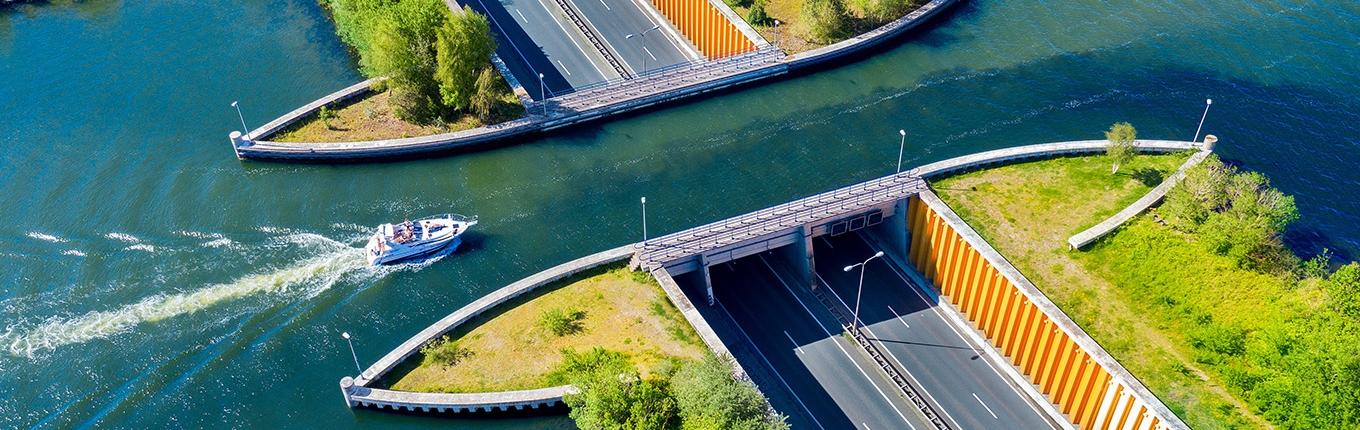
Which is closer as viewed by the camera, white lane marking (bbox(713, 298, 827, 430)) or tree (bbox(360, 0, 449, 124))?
white lane marking (bbox(713, 298, 827, 430))

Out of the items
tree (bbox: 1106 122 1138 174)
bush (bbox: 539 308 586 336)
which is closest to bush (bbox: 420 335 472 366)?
bush (bbox: 539 308 586 336)

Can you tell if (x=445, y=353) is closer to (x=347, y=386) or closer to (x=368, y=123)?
(x=347, y=386)

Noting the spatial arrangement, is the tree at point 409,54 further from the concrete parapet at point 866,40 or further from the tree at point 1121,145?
the tree at point 1121,145

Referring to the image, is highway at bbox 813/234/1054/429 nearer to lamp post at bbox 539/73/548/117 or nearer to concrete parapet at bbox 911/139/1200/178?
concrete parapet at bbox 911/139/1200/178

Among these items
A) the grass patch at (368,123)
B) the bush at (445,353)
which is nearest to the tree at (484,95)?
the grass patch at (368,123)

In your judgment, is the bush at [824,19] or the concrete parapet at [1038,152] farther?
the bush at [824,19]

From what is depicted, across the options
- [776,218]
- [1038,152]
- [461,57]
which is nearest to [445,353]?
[776,218]
